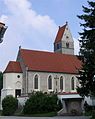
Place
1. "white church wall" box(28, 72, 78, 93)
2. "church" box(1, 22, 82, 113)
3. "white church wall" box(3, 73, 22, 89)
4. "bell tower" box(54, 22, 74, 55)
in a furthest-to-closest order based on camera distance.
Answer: "bell tower" box(54, 22, 74, 55) < "white church wall" box(3, 73, 22, 89) < "church" box(1, 22, 82, 113) < "white church wall" box(28, 72, 78, 93)

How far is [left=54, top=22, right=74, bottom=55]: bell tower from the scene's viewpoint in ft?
386

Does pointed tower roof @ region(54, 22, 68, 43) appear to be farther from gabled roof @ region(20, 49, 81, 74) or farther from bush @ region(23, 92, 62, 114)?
bush @ region(23, 92, 62, 114)

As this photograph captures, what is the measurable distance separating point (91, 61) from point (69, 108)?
90.3ft

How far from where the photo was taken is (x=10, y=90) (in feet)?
278

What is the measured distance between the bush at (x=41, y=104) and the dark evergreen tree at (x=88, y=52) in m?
25.2

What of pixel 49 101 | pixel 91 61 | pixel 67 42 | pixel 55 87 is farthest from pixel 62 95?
pixel 67 42

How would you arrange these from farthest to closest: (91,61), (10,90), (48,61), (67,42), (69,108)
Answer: (67,42) < (48,61) < (10,90) < (69,108) < (91,61)

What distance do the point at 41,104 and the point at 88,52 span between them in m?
27.7

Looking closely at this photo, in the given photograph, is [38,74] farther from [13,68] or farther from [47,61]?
[13,68]

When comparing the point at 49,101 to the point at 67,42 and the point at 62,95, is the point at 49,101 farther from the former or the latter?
the point at 67,42

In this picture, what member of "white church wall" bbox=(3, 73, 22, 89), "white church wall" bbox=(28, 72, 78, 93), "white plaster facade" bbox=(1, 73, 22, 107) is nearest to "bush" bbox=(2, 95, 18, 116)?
"white church wall" bbox=(28, 72, 78, 93)

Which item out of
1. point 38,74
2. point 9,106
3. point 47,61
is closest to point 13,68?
point 38,74

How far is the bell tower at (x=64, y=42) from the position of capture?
11756 centimetres

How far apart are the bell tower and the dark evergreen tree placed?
8077cm
